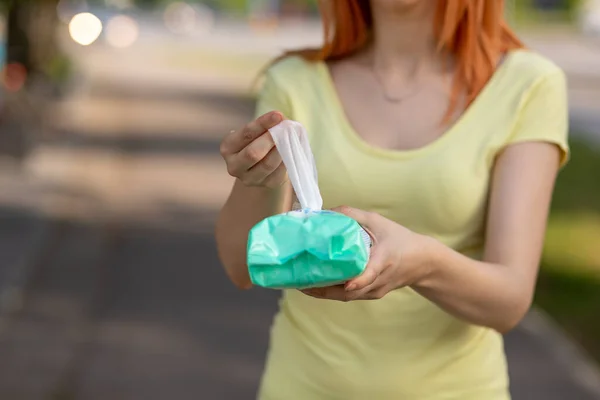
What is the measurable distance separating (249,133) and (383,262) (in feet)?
0.95

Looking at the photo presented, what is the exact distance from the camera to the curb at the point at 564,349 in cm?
539

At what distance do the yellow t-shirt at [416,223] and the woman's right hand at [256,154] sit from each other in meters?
0.20

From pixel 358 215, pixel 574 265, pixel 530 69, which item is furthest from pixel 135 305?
pixel 358 215

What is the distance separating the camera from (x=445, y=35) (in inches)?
78.9

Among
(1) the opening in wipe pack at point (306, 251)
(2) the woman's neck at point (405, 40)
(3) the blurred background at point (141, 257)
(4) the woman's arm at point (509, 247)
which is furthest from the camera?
(3) the blurred background at point (141, 257)

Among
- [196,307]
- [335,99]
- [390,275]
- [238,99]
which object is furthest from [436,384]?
[238,99]

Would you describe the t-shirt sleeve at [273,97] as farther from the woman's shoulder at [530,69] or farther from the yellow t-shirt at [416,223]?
the woman's shoulder at [530,69]

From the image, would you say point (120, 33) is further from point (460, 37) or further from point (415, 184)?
point (415, 184)

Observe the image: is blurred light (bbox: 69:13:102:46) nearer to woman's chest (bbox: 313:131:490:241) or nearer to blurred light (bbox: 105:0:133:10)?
blurred light (bbox: 105:0:133:10)

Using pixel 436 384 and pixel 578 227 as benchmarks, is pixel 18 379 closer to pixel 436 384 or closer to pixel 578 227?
pixel 436 384

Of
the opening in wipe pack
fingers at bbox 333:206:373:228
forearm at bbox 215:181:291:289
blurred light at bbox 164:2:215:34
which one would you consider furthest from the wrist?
blurred light at bbox 164:2:215:34

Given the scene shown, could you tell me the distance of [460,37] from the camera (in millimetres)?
2059

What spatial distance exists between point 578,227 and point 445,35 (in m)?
6.88

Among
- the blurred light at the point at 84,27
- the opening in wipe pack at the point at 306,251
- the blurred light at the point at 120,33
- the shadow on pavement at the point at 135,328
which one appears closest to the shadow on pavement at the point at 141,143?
the shadow on pavement at the point at 135,328
